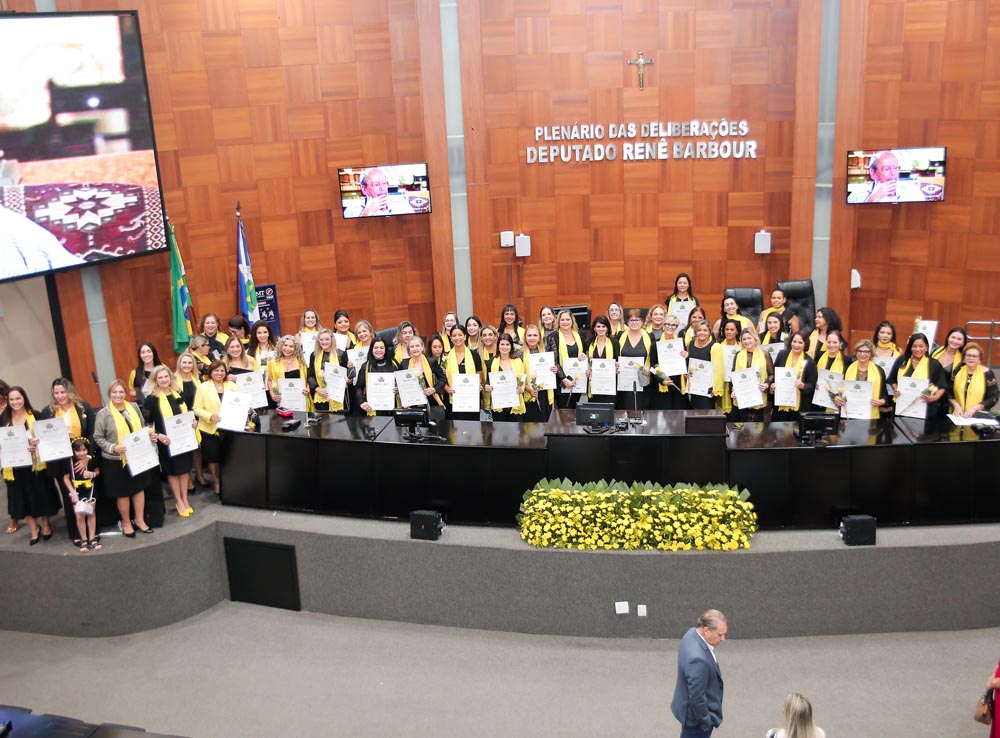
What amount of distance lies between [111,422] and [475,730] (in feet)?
12.3

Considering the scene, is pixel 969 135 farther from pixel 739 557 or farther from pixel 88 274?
pixel 88 274

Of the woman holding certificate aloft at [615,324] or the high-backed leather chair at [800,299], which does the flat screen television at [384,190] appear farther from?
the high-backed leather chair at [800,299]

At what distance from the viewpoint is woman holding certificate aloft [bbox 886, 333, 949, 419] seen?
25.3ft

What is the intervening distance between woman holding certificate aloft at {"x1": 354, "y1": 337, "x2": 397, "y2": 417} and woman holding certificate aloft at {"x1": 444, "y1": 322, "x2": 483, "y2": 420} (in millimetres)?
551

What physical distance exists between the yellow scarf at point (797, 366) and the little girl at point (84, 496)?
5.89 m

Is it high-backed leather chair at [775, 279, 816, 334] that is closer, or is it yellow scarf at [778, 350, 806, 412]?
yellow scarf at [778, 350, 806, 412]

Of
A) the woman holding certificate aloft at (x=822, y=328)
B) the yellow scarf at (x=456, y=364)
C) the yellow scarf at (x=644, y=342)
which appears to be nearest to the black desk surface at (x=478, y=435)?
the yellow scarf at (x=456, y=364)

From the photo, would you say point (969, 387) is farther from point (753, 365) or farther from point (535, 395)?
point (535, 395)

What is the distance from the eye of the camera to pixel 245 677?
22.9ft

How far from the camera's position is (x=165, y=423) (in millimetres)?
7746

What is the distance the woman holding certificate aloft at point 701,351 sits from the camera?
8.78 m

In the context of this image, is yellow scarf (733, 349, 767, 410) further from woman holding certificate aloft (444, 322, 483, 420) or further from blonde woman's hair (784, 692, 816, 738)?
blonde woman's hair (784, 692, 816, 738)

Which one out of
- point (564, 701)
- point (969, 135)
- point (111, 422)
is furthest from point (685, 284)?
point (111, 422)

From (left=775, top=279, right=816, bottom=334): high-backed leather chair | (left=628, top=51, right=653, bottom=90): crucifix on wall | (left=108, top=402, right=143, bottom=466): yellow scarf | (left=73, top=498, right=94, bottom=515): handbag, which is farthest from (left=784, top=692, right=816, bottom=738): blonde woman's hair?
(left=628, top=51, right=653, bottom=90): crucifix on wall
